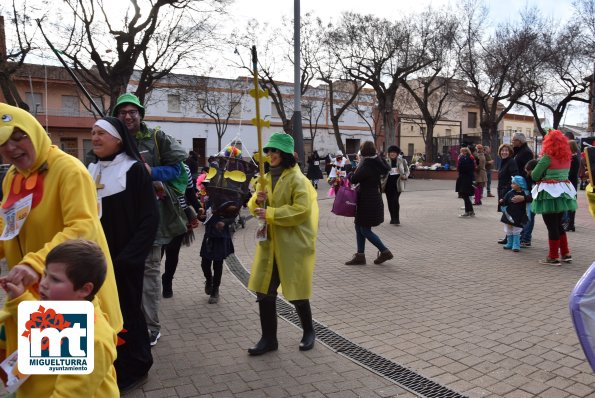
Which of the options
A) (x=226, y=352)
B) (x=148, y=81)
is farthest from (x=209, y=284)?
(x=148, y=81)

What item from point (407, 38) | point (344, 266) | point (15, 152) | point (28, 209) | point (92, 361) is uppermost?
point (407, 38)

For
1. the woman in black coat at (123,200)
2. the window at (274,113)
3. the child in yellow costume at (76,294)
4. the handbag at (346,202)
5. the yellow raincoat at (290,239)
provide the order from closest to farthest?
the child in yellow costume at (76,294) → the woman in black coat at (123,200) → the yellow raincoat at (290,239) → the handbag at (346,202) → the window at (274,113)

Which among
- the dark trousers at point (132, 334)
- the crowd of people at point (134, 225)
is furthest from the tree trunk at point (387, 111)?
the dark trousers at point (132, 334)

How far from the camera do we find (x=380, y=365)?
385 centimetres

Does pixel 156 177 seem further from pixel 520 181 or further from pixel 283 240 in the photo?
pixel 520 181

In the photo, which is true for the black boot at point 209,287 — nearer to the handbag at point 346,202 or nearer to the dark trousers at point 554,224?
the handbag at point 346,202

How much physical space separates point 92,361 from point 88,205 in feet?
2.95

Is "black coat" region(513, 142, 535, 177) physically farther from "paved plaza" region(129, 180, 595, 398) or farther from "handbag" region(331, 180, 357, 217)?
"handbag" region(331, 180, 357, 217)

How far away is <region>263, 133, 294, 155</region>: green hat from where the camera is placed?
397 cm

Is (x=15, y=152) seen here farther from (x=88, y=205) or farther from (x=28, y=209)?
(x=88, y=205)

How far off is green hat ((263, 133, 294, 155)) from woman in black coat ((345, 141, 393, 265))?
3.35 metres

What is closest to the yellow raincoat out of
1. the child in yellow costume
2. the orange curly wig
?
the child in yellow costume

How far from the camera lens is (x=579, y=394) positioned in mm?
3320

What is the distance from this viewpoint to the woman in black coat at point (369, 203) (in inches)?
282
